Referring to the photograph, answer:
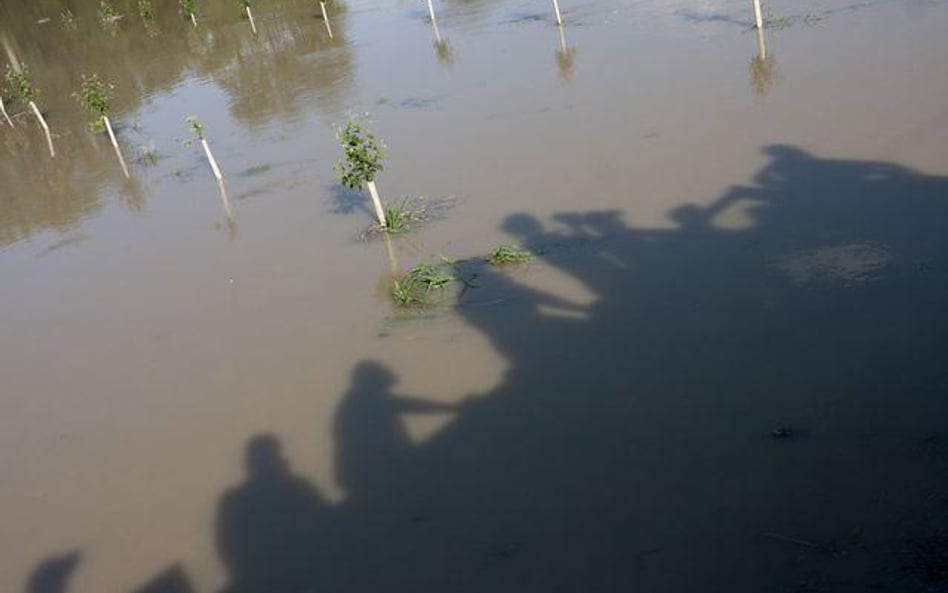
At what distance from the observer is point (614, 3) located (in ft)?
80.7

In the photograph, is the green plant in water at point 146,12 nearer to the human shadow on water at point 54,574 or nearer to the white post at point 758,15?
the white post at point 758,15

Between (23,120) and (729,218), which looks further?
(23,120)

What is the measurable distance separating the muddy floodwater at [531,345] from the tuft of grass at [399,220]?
0.20 metres

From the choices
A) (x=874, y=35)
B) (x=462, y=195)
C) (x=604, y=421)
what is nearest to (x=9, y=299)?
(x=462, y=195)

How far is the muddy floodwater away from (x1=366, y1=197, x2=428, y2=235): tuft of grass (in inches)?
7.8

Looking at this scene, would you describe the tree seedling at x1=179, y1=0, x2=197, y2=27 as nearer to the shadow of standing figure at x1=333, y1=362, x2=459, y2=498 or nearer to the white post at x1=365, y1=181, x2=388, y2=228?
the white post at x1=365, y1=181, x2=388, y2=228

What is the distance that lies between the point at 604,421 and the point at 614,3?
19707mm

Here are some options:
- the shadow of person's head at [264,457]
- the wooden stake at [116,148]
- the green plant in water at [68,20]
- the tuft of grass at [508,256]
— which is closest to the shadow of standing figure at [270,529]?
the shadow of person's head at [264,457]

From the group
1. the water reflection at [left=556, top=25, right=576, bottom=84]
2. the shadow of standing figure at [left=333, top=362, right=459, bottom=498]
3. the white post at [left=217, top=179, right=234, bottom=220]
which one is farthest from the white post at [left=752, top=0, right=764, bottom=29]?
the shadow of standing figure at [left=333, top=362, right=459, bottom=498]

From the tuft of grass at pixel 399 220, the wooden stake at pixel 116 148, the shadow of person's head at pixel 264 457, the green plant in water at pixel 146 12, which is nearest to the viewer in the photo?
the shadow of person's head at pixel 264 457

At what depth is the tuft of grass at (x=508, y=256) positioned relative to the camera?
10.9 m

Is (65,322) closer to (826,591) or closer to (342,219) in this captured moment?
(342,219)

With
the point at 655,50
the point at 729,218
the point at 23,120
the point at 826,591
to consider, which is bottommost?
the point at 826,591

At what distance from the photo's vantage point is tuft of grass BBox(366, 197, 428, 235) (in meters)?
12.6
